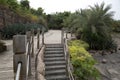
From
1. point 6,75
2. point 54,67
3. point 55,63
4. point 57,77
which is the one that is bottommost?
point 57,77

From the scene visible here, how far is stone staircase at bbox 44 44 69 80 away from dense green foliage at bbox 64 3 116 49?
423cm

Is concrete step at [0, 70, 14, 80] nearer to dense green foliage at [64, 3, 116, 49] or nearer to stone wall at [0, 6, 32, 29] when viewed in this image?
stone wall at [0, 6, 32, 29]

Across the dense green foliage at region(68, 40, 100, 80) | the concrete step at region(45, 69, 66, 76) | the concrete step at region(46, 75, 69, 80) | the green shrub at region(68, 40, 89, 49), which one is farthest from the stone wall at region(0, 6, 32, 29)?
the concrete step at region(46, 75, 69, 80)

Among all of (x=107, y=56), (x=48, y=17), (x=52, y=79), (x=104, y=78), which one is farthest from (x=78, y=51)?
(x=48, y=17)

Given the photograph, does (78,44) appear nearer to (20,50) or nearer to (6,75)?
(6,75)

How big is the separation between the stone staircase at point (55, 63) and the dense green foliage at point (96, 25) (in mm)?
4232

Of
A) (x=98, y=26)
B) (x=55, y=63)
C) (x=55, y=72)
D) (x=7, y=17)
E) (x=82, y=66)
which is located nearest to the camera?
(x=55, y=72)

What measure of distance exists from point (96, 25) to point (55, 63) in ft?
22.0

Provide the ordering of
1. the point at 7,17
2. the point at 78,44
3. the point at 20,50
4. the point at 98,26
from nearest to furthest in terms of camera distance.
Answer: the point at 20,50 < the point at 78,44 < the point at 7,17 < the point at 98,26

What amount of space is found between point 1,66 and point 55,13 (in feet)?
109

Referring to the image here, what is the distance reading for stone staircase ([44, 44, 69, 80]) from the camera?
10.3 meters

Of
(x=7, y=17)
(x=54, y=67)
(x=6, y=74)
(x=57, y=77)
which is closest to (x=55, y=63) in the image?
(x=54, y=67)

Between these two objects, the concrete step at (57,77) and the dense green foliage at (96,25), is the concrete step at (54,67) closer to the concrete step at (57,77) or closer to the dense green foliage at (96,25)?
the concrete step at (57,77)

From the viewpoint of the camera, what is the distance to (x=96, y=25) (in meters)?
16.8
